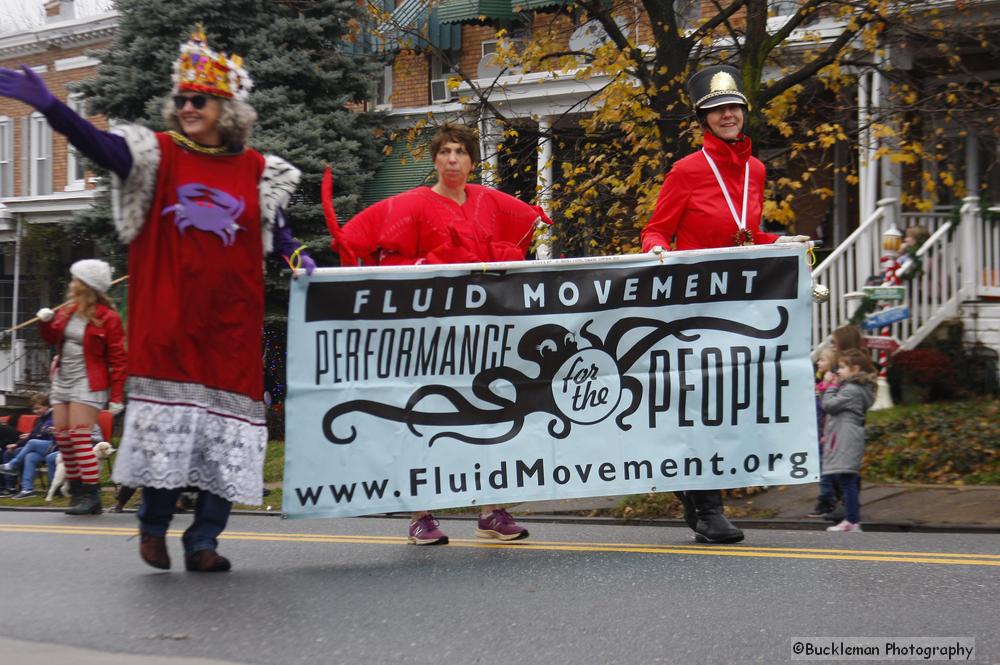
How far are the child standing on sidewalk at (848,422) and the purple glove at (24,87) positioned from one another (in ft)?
18.2

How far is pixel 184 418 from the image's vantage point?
5.46 metres

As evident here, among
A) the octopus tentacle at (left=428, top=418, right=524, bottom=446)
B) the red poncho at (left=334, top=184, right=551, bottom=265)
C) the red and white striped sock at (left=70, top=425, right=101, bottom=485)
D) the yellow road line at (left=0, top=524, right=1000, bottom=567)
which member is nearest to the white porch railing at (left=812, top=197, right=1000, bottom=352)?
the red and white striped sock at (left=70, top=425, right=101, bottom=485)

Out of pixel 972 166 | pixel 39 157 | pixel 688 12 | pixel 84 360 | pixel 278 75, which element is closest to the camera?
pixel 84 360

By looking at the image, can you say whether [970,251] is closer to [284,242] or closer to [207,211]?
[284,242]

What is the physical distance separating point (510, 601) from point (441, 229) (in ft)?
7.30

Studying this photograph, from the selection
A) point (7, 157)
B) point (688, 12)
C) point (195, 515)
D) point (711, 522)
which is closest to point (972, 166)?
point (688, 12)

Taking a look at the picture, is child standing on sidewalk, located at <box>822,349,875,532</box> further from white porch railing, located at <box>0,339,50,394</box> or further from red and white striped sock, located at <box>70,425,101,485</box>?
white porch railing, located at <box>0,339,50,394</box>

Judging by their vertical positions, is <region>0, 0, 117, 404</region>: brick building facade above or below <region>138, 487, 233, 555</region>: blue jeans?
above

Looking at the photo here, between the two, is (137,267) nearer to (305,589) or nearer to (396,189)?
(305,589)

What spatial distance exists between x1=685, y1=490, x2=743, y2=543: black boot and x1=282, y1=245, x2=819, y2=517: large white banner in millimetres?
158

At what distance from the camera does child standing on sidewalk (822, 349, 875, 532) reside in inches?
332

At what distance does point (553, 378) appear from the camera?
20.8 feet

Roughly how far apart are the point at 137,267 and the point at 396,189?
604 inches

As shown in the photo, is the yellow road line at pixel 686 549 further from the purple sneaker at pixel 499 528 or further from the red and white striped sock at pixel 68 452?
the red and white striped sock at pixel 68 452
